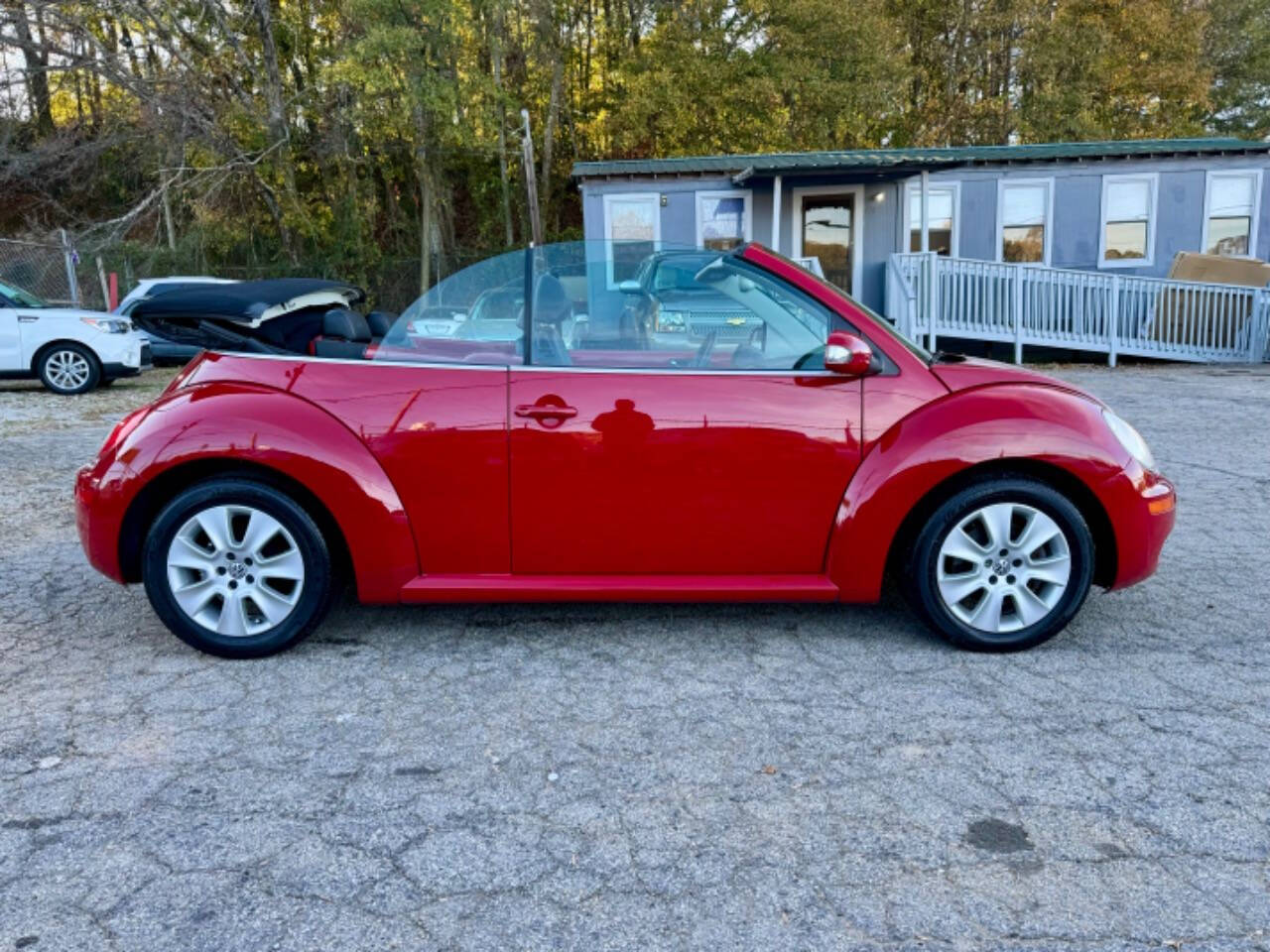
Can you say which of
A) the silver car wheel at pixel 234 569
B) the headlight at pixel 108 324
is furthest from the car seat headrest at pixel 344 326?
the headlight at pixel 108 324

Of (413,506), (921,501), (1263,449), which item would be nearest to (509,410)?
(413,506)

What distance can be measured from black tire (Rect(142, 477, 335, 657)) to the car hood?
248 cm

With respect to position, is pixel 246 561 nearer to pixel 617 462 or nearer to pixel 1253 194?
pixel 617 462

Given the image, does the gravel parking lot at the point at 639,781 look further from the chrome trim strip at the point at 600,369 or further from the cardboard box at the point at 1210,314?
the cardboard box at the point at 1210,314

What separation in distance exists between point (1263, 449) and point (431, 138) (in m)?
22.2

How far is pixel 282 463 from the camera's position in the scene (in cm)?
363

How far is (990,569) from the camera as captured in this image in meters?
3.70

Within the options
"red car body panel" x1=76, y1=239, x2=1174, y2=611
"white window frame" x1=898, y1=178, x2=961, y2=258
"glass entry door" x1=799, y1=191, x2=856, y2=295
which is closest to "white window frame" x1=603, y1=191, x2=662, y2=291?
"glass entry door" x1=799, y1=191, x2=856, y2=295

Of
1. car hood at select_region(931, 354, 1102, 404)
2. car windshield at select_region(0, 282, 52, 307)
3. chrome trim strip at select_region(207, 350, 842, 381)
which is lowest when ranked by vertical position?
car hood at select_region(931, 354, 1102, 404)

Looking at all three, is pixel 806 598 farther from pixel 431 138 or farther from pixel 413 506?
pixel 431 138

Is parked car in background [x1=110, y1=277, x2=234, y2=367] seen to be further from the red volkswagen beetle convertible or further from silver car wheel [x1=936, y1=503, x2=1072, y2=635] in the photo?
silver car wheel [x1=936, y1=503, x2=1072, y2=635]

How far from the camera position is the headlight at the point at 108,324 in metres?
12.7

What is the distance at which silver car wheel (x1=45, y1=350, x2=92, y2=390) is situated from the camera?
41.6ft

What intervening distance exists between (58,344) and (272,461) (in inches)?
435
